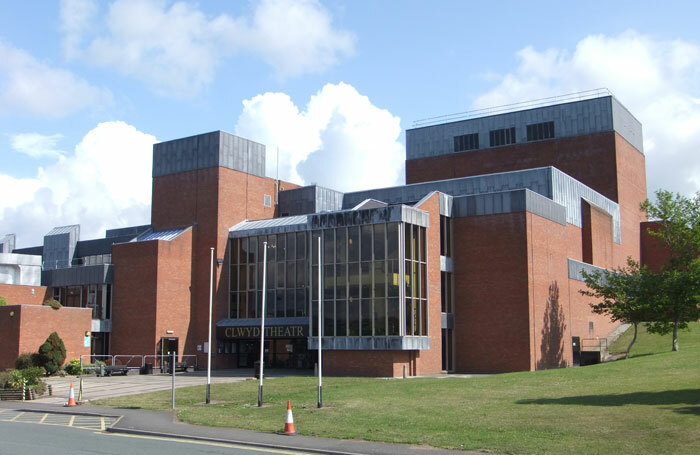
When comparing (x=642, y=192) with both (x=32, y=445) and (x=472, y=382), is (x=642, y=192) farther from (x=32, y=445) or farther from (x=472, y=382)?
(x=32, y=445)

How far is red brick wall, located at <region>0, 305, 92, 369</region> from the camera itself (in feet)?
161

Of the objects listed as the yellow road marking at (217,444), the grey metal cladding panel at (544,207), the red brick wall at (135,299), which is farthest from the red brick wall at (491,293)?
the yellow road marking at (217,444)

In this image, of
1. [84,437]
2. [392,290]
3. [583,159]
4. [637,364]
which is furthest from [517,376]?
[583,159]

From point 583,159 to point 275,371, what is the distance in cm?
3574

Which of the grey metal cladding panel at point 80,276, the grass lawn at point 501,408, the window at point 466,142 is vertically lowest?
the grass lawn at point 501,408

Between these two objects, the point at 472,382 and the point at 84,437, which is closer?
the point at 84,437

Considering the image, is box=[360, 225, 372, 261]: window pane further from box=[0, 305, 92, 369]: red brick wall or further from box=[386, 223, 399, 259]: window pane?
box=[0, 305, 92, 369]: red brick wall

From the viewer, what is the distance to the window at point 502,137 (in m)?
71.2

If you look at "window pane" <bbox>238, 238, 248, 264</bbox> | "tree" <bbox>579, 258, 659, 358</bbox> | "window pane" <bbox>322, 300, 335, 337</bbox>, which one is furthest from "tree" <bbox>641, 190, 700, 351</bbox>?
"window pane" <bbox>238, 238, 248, 264</bbox>

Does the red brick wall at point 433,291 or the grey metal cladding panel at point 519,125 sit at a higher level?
the grey metal cladding panel at point 519,125

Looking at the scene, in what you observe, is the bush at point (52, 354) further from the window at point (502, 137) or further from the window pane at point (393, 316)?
the window at point (502, 137)

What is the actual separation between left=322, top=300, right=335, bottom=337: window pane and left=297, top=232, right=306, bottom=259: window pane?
25.1 ft

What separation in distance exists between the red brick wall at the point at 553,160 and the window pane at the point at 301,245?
26.1m

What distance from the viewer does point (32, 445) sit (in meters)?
20.0
